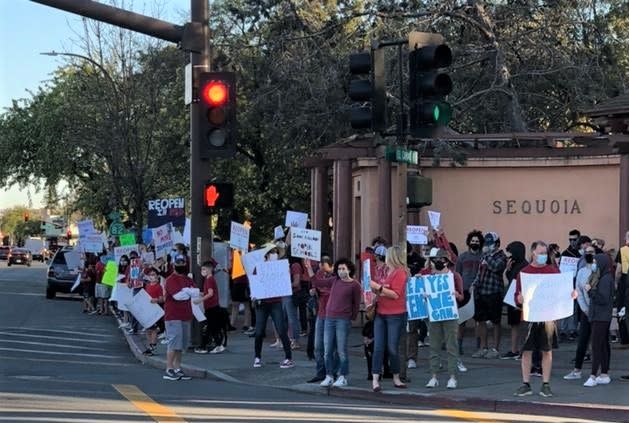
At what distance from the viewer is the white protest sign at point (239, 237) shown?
1925 cm

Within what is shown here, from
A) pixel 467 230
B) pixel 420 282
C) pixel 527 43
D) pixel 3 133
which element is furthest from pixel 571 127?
pixel 3 133

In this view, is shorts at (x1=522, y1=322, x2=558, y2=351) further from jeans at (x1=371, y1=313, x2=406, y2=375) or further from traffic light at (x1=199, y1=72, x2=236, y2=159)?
traffic light at (x1=199, y1=72, x2=236, y2=159)

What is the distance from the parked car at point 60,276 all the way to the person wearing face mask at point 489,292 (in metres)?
21.5

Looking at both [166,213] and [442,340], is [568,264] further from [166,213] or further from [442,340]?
[166,213]

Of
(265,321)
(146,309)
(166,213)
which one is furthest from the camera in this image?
(166,213)

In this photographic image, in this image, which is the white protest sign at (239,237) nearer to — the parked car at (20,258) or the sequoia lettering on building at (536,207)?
the sequoia lettering on building at (536,207)

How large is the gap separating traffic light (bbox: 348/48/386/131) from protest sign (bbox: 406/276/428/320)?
2.03m

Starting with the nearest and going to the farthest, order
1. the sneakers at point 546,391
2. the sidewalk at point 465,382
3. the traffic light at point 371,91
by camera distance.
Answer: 1. the sidewalk at point 465,382
2. the sneakers at point 546,391
3. the traffic light at point 371,91

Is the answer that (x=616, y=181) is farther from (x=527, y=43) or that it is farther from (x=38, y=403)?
(x=38, y=403)

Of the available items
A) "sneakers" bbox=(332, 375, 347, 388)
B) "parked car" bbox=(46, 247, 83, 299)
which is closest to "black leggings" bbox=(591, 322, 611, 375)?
"sneakers" bbox=(332, 375, 347, 388)

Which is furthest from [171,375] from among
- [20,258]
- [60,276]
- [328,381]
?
[20,258]

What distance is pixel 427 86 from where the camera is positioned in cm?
1188

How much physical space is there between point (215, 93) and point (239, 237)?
A: 13.5 ft

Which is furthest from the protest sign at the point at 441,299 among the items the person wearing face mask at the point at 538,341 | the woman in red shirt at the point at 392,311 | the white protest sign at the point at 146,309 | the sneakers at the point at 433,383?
the white protest sign at the point at 146,309
